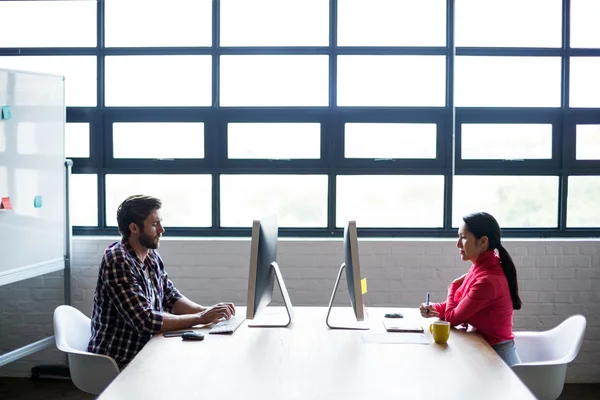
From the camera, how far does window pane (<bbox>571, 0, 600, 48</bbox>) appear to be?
4.20 metres

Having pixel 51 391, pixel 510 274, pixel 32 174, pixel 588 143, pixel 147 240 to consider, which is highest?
pixel 588 143

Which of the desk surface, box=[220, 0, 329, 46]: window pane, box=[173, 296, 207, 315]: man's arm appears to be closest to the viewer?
the desk surface

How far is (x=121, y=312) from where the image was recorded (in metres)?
2.61

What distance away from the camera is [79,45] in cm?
427

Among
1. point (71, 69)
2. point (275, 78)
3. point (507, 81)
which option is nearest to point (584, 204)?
point (507, 81)

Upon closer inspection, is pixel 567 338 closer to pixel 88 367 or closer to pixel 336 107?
pixel 88 367

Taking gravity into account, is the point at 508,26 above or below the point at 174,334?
above

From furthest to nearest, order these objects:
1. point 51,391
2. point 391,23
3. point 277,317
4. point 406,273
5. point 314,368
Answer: point 391,23
point 406,273
point 51,391
point 277,317
point 314,368

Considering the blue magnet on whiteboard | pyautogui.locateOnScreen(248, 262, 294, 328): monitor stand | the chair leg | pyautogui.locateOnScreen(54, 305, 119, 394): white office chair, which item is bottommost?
the chair leg

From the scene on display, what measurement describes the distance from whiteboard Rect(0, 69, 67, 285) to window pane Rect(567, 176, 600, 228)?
3.31 m

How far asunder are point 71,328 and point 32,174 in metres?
1.31

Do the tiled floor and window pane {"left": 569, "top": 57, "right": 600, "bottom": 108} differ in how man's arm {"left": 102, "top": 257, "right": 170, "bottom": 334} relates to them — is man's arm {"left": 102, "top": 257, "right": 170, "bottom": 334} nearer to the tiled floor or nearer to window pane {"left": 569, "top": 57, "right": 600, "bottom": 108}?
the tiled floor

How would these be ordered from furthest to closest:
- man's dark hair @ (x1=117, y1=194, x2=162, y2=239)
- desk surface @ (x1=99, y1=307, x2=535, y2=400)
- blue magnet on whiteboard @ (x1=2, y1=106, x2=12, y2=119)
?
blue magnet on whiteboard @ (x1=2, y1=106, x2=12, y2=119)
man's dark hair @ (x1=117, y1=194, x2=162, y2=239)
desk surface @ (x1=99, y1=307, x2=535, y2=400)

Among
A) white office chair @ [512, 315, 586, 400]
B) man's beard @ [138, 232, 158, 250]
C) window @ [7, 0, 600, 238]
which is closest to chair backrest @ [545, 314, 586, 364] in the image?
white office chair @ [512, 315, 586, 400]
